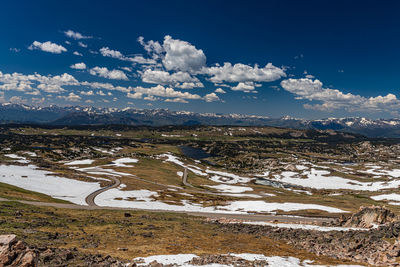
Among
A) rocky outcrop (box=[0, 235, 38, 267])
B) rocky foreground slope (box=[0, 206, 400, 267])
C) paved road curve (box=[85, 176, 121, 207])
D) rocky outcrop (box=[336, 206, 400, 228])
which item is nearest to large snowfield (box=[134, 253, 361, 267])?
rocky foreground slope (box=[0, 206, 400, 267])

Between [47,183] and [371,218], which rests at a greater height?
[371,218]

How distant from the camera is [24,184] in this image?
296 ft

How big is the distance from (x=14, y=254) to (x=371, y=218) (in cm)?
5956

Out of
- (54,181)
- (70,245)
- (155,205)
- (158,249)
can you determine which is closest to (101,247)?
(70,245)

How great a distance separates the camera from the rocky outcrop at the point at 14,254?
16638mm

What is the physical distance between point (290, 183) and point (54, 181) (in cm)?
16605

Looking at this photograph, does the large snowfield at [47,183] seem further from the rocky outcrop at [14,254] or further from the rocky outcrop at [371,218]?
the rocky outcrop at [371,218]

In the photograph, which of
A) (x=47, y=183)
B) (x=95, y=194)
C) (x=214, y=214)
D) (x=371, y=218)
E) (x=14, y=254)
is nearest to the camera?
(x=14, y=254)

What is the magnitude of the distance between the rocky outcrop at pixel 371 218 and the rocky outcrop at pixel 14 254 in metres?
55.4

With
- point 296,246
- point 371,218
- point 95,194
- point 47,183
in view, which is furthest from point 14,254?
point 47,183

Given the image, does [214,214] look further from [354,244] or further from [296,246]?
[354,244]

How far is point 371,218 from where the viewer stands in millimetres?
47531

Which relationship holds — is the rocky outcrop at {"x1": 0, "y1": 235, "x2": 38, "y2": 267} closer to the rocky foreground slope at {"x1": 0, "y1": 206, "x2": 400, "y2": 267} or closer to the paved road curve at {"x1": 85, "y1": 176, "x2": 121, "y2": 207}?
the rocky foreground slope at {"x1": 0, "y1": 206, "x2": 400, "y2": 267}

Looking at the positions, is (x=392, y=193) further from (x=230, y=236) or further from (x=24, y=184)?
(x=24, y=184)
